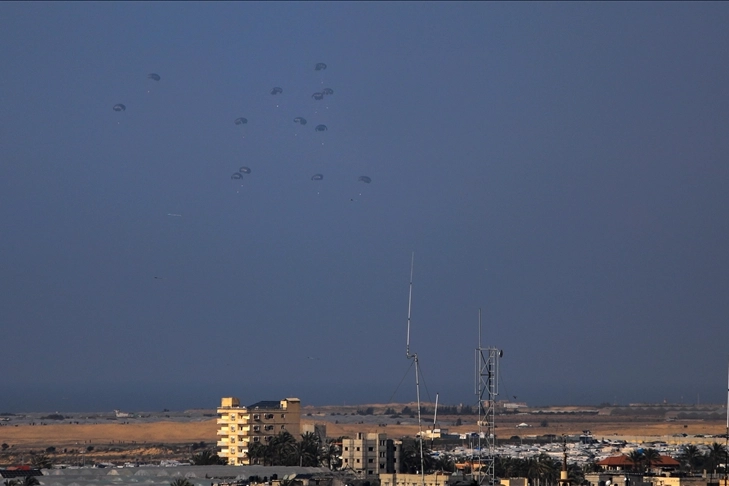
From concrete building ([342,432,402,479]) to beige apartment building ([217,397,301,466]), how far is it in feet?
83.3

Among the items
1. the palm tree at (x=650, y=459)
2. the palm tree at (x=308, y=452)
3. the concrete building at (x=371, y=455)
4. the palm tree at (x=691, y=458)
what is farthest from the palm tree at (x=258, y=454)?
the palm tree at (x=691, y=458)

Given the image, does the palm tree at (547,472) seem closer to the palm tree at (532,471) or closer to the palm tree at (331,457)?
the palm tree at (532,471)

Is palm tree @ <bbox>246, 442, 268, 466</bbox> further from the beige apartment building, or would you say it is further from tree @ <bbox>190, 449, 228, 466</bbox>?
the beige apartment building

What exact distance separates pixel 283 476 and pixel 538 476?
63.6 feet

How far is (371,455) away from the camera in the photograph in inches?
5236

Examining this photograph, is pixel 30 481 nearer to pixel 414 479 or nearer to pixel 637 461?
pixel 414 479

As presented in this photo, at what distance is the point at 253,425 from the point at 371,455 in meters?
30.1

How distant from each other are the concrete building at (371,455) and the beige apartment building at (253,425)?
83.3 feet

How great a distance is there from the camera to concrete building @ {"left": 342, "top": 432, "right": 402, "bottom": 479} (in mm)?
131625

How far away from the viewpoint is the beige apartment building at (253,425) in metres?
160

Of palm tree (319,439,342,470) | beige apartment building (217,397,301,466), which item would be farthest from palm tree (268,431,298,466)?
beige apartment building (217,397,301,466)

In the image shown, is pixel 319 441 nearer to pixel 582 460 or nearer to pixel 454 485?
pixel 582 460

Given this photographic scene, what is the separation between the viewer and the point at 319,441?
150000 mm

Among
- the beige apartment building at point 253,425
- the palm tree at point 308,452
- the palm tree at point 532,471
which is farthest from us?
the beige apartment building at point 253,425
